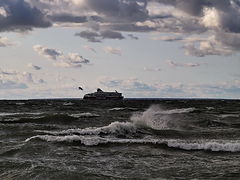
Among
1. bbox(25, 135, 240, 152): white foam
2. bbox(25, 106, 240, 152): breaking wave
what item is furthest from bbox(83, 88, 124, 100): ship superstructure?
bbox(25, 135, 240, 152): white foam

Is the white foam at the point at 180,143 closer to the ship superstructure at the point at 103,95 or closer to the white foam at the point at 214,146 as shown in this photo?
the white foam at the point at 214,146

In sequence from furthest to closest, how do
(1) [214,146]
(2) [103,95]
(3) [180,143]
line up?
(2) [103,95] < (3) [180,143] < (1) [214,146]

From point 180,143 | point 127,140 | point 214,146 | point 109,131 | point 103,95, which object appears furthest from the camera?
point 103,95

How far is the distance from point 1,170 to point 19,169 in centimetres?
→ 56

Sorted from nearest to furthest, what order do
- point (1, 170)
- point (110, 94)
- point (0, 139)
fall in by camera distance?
1. point (1, 170)
2. point (0, 139)
3. point (110, 94)

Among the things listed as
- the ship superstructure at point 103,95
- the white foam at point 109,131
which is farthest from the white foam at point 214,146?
the ship superstructure at point 103,95

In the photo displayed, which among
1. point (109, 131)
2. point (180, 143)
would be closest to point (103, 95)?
point (109, 131)

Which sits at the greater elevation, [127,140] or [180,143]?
[180,143]

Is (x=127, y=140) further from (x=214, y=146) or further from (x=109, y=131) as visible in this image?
(x=214, y=146)

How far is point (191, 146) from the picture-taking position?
58.7 ft

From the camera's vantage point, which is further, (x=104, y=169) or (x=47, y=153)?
(x=47, y=153)

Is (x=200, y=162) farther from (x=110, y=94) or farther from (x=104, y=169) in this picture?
(x=110, y=94)

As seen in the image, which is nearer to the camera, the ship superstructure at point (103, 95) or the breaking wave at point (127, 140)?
the breaking wave at point (127, 140)

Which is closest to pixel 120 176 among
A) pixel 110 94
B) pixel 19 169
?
pixel 19 169
